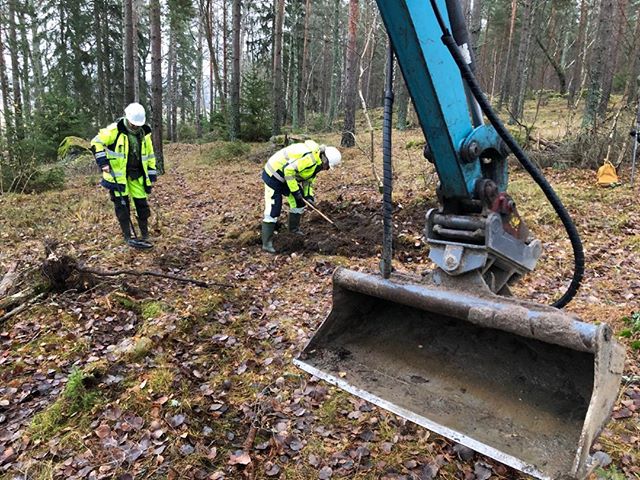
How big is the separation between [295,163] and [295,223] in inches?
42.4

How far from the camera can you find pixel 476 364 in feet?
8.83

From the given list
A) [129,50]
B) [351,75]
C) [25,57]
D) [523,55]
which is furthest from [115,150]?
[25,57]

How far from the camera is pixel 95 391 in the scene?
361cm

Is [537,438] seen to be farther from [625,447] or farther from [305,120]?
[305,120]

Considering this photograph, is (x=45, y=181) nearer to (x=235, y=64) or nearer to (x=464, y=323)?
(x=235, y=64)

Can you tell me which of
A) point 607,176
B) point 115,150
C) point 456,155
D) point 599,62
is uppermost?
point 599,62

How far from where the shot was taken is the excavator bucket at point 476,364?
6.51ft

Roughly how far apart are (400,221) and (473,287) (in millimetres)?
5064

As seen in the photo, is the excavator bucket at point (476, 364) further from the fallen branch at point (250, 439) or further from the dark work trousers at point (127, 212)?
the dark work trousers at point (127, 212)

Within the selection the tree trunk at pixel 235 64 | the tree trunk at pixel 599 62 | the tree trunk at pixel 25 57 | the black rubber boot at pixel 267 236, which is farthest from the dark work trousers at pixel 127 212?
the tree trunk at pixel 25 57

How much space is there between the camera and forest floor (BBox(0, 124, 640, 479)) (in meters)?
3.12

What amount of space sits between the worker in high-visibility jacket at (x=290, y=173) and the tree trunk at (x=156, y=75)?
25.7 ft

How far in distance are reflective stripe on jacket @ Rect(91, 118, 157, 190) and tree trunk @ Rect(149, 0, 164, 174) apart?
697cm

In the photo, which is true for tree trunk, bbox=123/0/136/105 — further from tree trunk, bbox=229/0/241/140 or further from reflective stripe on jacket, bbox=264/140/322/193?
reflective stripe on jacket, bbox=264/140/322/193
